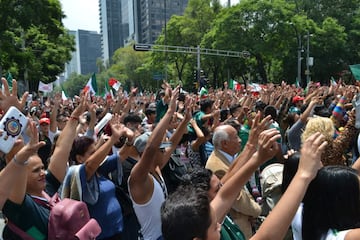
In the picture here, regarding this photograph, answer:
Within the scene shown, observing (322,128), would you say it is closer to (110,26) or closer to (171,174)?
(171,174)

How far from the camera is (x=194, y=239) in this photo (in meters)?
1.82

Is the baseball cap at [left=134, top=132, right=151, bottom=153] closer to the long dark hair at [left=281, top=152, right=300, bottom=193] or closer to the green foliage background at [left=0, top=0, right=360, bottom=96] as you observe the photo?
the long dark hair at [left=281, top=152, right=300, bottom=193]

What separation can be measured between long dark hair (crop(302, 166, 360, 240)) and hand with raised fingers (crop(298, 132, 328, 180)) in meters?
0.40

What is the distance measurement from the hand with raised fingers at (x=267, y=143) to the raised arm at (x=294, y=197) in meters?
0.27

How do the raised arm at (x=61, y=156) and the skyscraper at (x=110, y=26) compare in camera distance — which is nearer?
the raised arm at (x=61, y=156)

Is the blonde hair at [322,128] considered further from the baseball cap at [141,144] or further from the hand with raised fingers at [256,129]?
the baseball cap at [141,144]

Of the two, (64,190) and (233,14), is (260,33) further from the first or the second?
(64,190)

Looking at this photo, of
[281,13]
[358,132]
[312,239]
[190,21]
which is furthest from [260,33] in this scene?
[312,239]

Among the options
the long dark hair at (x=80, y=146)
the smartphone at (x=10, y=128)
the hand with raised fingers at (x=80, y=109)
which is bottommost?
the long dark hair at (x=80, y=146)

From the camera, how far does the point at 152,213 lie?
300cm

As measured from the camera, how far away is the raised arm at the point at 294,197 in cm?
183

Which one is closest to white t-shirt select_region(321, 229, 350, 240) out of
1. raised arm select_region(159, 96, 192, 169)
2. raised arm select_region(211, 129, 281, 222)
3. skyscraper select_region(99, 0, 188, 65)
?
raised arm select_region(211, 129, 281, 222)

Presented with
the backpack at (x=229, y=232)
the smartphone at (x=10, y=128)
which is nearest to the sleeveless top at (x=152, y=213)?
the backpack at (x=229, y=232)

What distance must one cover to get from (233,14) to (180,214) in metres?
39.9
